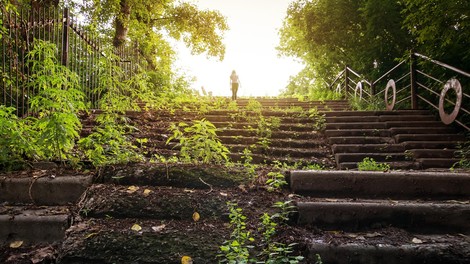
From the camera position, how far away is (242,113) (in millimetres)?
7152

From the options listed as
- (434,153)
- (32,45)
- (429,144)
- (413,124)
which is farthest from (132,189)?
(413,124)

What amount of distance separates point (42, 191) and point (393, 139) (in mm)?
5557

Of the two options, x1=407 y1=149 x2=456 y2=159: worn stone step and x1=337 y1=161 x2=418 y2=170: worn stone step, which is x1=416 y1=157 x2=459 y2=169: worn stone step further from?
x1=407 y1=149 x2=456 y2=159: worn stone step

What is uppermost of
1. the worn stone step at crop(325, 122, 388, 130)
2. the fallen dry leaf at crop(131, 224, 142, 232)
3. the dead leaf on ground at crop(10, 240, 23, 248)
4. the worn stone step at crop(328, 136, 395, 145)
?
the worn stone step at crop(325, 122, 388, 130)

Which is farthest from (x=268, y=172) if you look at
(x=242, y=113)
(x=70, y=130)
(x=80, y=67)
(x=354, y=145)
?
(x=80, y=67)

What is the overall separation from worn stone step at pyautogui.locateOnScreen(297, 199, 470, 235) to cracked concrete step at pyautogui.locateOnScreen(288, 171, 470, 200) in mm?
337

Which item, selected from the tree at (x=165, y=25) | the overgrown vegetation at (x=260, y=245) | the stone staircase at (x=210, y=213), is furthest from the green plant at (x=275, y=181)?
the tree at (x=165, y=25)

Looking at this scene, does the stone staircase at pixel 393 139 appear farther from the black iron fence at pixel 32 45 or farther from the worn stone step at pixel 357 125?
the black iron fence at pixel 32 45

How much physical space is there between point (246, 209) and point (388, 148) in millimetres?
3803

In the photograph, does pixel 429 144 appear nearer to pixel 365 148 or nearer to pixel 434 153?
pixel 434 153

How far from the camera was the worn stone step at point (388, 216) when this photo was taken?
243 centimetres

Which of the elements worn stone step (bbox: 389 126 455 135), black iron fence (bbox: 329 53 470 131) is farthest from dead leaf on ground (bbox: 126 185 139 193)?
black iron fence (bbox: 329 53 470 131)

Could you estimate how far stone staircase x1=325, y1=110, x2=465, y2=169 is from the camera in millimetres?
5035

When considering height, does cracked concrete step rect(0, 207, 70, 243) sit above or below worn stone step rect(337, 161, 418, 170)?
below
